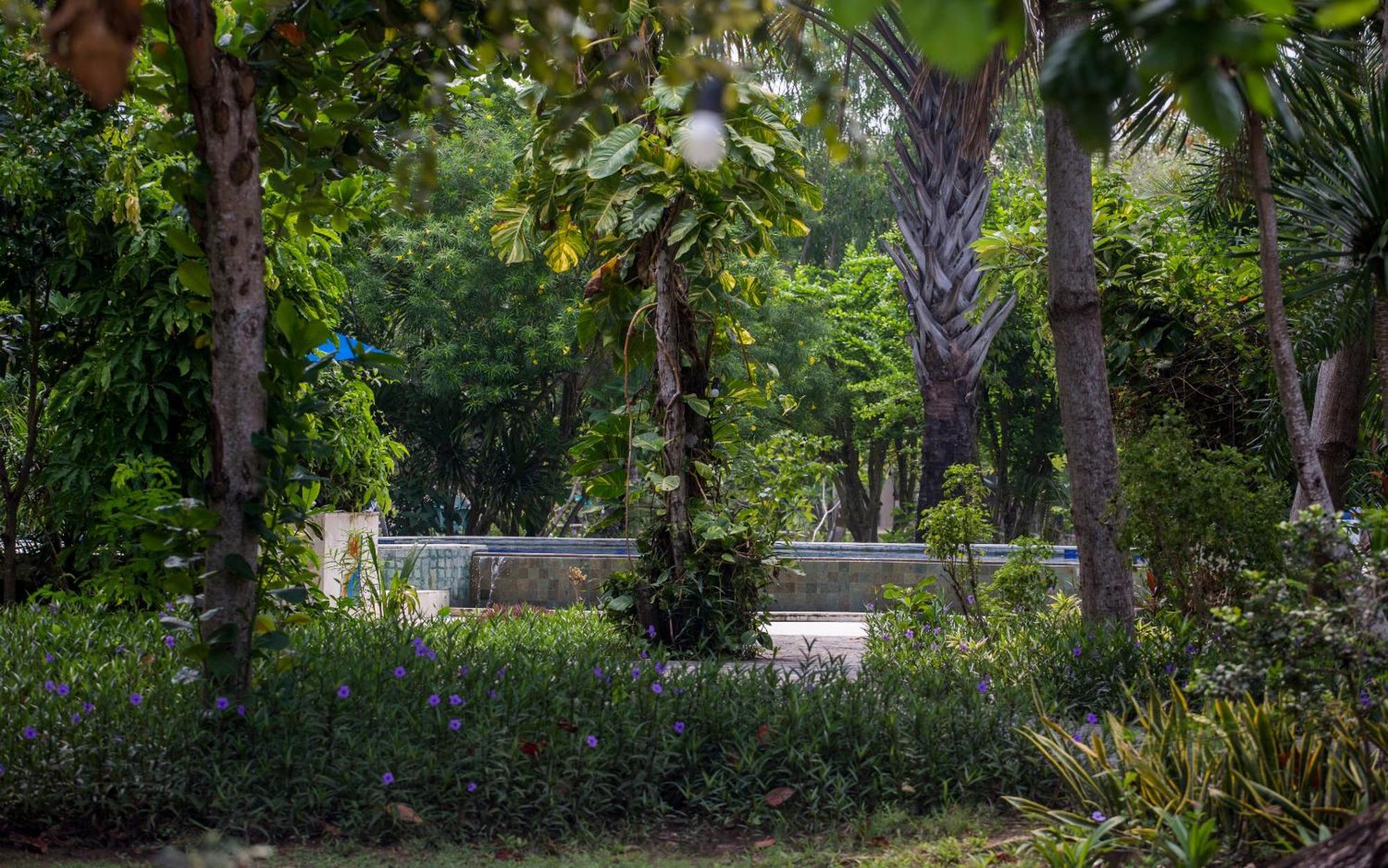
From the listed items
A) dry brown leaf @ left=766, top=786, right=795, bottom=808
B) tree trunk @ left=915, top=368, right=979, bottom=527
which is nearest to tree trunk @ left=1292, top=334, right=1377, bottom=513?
dry brown leaf @ left=766, top=786, right=795, bottom=808

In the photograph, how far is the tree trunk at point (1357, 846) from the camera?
2.80 m

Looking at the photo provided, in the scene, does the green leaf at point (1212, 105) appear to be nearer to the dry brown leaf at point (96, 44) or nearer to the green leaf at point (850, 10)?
the green leaf at point (850, 10)

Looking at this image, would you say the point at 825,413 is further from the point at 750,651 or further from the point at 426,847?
the point at 426,847

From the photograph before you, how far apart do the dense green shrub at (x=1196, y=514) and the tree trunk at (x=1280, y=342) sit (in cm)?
22

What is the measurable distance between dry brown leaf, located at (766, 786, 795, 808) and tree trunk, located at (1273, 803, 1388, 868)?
1.89 metres

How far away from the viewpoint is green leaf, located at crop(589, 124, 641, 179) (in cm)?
726

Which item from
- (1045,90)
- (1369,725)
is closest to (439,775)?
(1369,725)

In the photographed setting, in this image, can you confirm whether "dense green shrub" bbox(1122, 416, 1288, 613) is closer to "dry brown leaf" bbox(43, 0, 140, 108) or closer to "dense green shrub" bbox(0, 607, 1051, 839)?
"dense green shrub" bbox(0, 607, 1051, 839)

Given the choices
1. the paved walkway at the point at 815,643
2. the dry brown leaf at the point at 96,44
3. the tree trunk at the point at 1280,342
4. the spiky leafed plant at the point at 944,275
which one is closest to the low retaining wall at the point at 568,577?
the paved walkway at the point at 815,643

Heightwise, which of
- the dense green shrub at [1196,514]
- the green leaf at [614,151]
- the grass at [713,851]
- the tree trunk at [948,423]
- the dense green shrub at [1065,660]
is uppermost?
the green leaf at [614,151]

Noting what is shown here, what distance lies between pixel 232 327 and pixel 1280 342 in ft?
14.7

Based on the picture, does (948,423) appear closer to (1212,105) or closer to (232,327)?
(232,327)

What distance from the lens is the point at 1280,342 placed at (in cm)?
548

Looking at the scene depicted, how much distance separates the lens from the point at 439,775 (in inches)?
171
